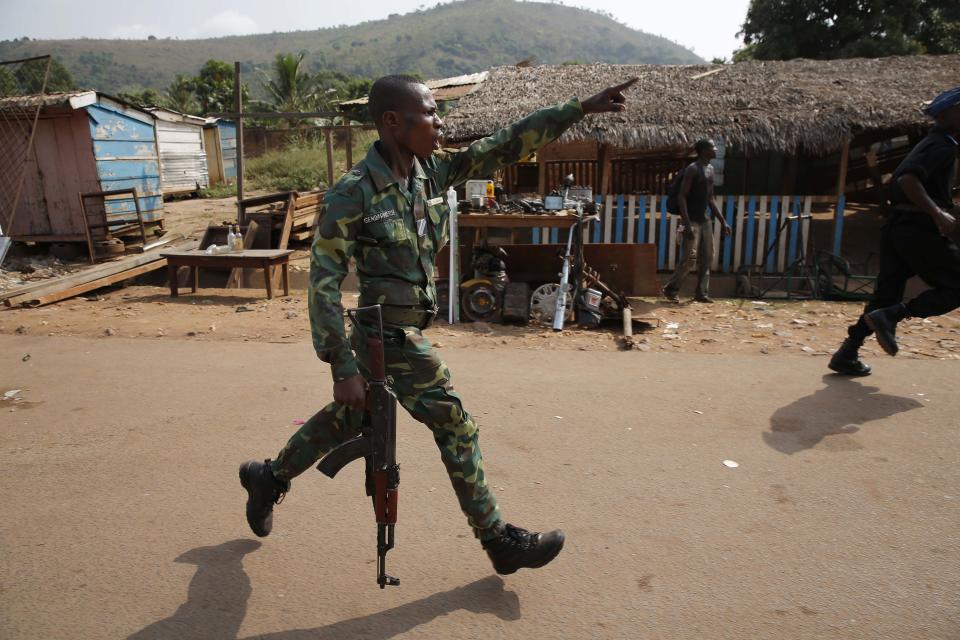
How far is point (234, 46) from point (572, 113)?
146m

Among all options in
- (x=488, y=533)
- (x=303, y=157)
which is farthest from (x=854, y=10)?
(x=488, y=533)

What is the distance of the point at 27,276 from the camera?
10938 mm

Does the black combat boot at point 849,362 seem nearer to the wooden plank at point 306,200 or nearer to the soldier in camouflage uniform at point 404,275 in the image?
the soldier in camouflage uniform at point 404,275

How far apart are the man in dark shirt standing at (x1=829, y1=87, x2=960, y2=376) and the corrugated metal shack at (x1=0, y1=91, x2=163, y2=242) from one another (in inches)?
490

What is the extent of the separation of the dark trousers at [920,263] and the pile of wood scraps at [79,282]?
28.8 feet

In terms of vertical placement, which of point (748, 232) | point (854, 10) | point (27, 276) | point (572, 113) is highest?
point (854, 10)

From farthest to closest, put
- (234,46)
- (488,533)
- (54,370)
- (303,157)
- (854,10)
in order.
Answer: (234,46) < (303,157) < (854,10) < (54,370) < (488,533)

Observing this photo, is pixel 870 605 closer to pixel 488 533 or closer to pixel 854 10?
pixel 488 533

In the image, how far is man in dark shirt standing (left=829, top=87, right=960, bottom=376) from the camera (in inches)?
169

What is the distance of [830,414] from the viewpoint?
4.27 meters

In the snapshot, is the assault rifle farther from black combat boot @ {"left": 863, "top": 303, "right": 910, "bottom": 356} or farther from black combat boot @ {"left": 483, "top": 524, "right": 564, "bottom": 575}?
black combat boot @ {"left": 863, "top": 303, "right": 910, "bottom": 356}

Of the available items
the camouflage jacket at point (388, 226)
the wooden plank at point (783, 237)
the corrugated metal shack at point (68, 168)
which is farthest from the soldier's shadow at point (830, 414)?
the corrugated metal shack at point (68, 168)

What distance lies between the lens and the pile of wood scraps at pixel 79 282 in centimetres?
839

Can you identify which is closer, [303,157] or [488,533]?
[488,533]
